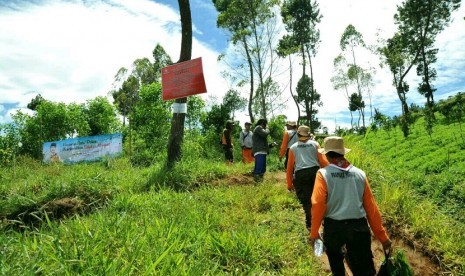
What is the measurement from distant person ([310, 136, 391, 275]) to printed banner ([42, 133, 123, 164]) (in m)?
13.6

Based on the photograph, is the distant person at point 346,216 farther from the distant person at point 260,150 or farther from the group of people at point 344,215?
the distant person at point 260,150

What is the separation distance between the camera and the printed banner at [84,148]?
16.9 meters

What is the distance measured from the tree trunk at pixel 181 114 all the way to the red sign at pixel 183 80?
54 centimetres

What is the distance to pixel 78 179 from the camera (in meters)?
6.96

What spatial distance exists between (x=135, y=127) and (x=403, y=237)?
18725 millimetres

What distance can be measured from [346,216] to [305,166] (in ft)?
6.78

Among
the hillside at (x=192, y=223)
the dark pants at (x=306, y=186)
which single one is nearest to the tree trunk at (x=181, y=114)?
the hillside at (x=192, y=223)

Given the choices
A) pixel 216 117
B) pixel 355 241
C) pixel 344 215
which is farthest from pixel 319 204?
pixel 216 117

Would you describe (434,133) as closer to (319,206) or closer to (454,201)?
(454,201)

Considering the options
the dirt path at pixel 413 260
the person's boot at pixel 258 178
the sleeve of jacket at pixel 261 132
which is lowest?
the dirt path at pixel 413 260

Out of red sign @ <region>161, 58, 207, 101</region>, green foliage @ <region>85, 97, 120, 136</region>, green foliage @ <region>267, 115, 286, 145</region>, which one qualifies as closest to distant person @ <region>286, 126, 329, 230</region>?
red sign @ <region>161, 58, 207, 101</region>

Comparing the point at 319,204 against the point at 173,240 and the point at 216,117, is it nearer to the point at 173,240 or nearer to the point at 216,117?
the point at 173,240

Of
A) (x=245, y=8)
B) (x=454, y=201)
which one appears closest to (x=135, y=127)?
(x=245, y=8)

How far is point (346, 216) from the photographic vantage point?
3730 mm
